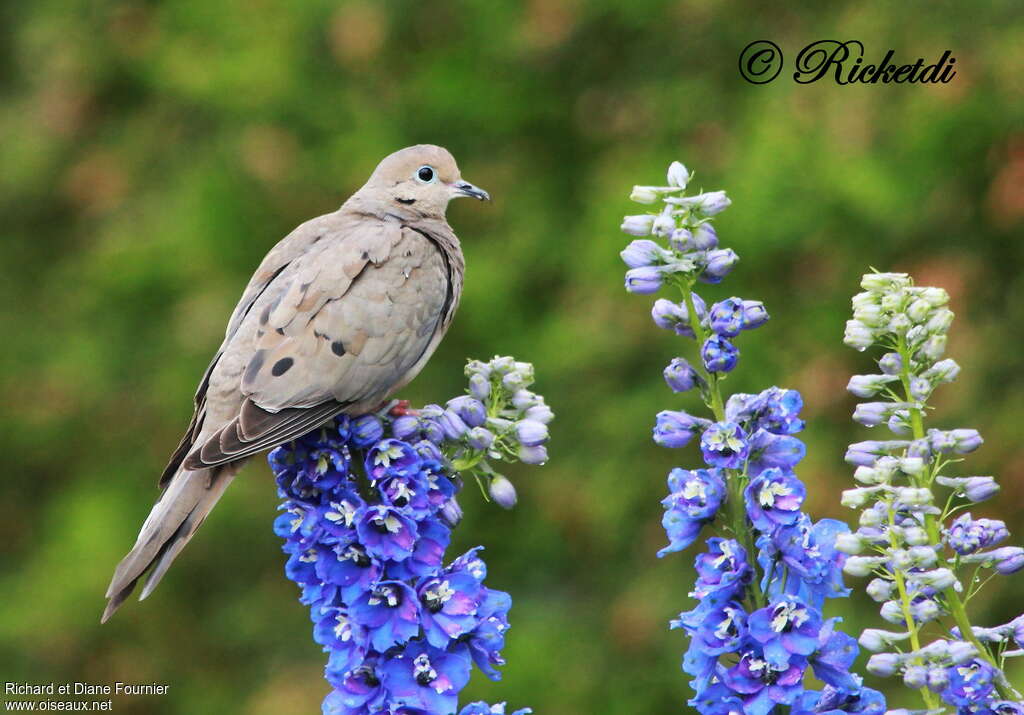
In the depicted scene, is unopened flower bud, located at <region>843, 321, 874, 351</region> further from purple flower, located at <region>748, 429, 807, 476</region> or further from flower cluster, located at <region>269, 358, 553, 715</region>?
flower cluster, located at <region>269, 358, 553, 715</region>

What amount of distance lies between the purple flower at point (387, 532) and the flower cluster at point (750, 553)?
0.46 m

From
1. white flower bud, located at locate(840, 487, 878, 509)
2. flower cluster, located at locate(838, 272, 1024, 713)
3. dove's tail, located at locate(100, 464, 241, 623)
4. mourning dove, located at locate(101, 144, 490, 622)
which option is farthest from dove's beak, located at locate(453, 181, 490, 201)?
white flower bud, located at locate(840, 487, 878, 509)

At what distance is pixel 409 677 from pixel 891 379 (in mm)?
880

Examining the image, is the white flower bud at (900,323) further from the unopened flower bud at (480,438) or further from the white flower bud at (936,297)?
the unopened flower bud at (480,438)

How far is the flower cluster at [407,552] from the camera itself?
2215 millimetres

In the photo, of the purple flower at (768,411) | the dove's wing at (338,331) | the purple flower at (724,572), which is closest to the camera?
the purple flower at (724,572)

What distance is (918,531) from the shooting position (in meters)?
1.90

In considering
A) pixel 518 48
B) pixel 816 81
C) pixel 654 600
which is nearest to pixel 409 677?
pixel 654 600

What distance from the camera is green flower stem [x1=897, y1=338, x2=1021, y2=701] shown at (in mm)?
1894

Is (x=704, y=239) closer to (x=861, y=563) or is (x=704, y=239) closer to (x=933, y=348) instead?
(x=933, y=348)

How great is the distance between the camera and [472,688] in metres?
6.71

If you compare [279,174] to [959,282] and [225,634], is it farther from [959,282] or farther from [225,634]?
[959,282]

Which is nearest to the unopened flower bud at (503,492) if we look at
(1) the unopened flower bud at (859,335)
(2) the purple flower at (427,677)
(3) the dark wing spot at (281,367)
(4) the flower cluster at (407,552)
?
(4) the flower cluster at (407,552)

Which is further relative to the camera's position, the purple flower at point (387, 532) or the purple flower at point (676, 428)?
the purple flower at point (387, 532)
